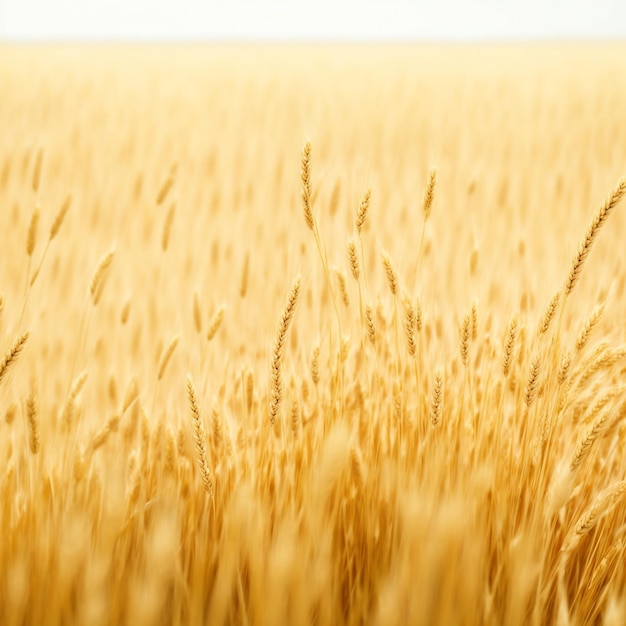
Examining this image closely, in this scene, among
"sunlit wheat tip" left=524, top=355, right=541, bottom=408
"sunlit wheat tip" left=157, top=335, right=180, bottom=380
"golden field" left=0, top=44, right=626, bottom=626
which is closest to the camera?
"golden field" left=0, top=44, right=626, bottom=626

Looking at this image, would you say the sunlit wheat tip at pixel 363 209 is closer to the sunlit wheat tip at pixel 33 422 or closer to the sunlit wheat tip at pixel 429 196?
the sunlit wheat tip at pixel 429 196

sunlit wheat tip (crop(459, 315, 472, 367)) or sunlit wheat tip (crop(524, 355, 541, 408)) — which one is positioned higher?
sunlit wheat tip (crop(459, 315, 472, 367))

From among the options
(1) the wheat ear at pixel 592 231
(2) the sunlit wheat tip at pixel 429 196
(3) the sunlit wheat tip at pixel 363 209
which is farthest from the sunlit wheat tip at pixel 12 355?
(1) the wheat ear at pixel 592 231

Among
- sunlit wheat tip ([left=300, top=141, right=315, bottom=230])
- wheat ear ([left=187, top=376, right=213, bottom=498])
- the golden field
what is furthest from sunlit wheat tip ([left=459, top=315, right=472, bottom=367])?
wheat ear ([left=187, top=376, right=213, bottom=498])

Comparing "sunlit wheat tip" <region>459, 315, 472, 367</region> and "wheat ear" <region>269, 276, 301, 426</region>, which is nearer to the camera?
"wheat ear" <region>269, 276, 301, 426</region>

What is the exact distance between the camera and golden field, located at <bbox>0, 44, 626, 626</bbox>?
812 millimetres

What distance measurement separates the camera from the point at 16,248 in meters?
2.19

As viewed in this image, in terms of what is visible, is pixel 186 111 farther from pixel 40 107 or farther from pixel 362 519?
pixel 362 519

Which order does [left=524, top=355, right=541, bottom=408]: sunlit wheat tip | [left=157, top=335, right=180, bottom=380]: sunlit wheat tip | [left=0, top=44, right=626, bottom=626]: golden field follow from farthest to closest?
[left=157, top=335, right=180, bottom=380]: sunlit wheat tip → [left=524, top=355, right=541, bottom=408]: sunlit wheat tip → [left=0, top=44, right=626, bottom=626]: golden field

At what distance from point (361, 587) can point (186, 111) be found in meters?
4.71

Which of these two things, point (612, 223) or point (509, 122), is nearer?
point (612, 223)

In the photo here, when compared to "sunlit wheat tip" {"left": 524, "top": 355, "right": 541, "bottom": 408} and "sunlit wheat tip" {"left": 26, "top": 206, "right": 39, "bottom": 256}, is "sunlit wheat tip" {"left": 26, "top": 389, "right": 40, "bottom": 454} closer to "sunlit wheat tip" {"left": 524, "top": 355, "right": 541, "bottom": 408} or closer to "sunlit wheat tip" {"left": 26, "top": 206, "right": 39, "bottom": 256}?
"sunlit wheat tip" {"left": 26, "top": 206, "right": 39, "bottom": 256}

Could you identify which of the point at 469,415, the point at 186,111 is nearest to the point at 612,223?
the point at 469,415

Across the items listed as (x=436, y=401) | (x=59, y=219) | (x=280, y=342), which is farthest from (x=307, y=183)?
(x=59, y=219)
